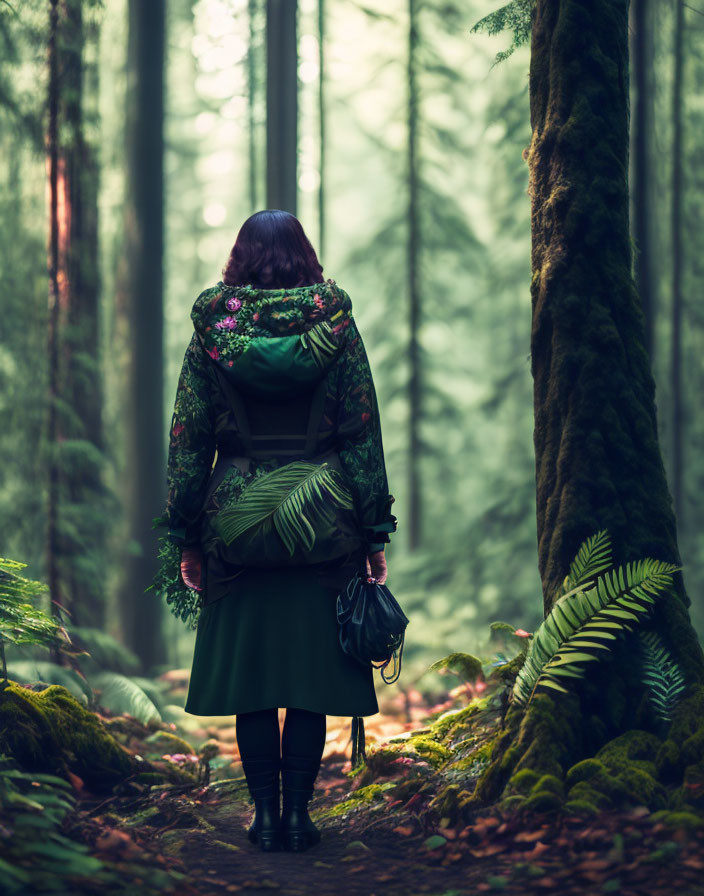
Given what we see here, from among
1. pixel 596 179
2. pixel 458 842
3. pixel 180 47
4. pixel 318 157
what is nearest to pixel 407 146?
pixel 318 157

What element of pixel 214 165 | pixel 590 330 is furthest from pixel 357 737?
pixel 214 165

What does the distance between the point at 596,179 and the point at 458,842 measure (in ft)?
10.1

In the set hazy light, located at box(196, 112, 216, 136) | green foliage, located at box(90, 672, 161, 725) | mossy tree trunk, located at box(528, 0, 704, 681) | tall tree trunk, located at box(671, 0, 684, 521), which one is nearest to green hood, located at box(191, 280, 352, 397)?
mossy tree trunk, located at box(528, 0, 704, 681)

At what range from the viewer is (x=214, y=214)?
21.8 metres

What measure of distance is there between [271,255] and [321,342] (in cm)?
46

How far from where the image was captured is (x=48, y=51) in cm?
862

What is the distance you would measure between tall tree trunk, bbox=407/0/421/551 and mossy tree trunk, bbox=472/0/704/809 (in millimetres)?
9970

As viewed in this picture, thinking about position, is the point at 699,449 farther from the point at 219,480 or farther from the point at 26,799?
the point at 26,799

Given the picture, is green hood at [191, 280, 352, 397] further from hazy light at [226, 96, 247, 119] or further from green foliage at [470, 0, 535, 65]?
hazy light at [226, 96, 247, 119]

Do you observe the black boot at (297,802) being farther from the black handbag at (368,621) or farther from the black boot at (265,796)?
the black handbag at (368,621)

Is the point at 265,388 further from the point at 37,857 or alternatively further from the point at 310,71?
the point at 310,71

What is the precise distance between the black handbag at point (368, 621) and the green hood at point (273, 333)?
3.05 feet

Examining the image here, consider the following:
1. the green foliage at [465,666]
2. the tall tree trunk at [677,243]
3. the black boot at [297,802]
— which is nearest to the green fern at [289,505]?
the black boot at [297,802]

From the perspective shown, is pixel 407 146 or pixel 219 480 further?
pixel 407 146
